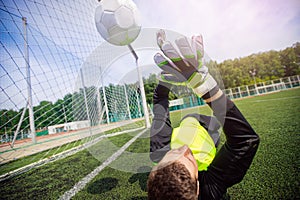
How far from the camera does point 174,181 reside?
36.4 inches

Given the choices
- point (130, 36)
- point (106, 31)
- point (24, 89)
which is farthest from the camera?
point (24, 89)

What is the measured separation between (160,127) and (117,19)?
2.29m

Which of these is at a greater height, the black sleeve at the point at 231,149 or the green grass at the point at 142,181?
the black sleeve at the point at 231,149

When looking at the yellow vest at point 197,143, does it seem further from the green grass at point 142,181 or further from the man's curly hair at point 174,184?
the green grass at point 142,181

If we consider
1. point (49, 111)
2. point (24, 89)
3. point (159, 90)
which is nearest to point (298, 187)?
point (159, 90)

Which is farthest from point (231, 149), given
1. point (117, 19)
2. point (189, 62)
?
point (117, 19)

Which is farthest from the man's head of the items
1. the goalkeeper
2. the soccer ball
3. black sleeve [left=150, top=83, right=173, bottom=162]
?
the soccer ball

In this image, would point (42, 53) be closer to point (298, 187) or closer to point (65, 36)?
point (65, 36)

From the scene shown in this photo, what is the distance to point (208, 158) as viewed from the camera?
136cm

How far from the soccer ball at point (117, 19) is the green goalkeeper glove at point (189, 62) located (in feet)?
7.99

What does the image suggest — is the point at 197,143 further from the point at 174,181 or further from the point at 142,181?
the point at 142,181

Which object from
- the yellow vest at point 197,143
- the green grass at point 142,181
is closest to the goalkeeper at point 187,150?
the yellow vest at point 197,143

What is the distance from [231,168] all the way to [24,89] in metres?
4.45

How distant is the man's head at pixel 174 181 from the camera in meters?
0.92
